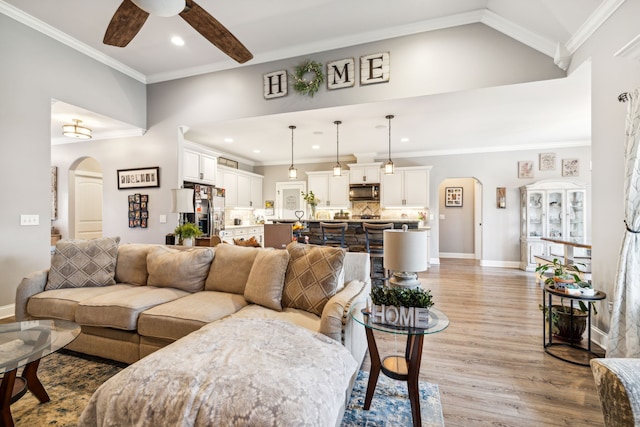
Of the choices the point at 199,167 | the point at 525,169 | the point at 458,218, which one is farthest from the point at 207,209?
the point at 525,169

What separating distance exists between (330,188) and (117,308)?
592cm

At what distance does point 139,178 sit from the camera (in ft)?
16.1

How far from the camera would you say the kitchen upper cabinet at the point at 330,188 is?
24.8 feet

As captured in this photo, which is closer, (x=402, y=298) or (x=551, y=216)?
(x=402, y=298)

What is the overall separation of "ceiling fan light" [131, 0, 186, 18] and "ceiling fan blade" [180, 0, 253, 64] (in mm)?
113

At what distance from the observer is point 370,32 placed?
3588mm

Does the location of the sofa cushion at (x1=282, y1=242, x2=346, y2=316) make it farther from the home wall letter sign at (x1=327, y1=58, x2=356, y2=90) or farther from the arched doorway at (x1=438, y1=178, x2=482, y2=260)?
the arched doorway at (x1=438, y1=178, x2=482, y2=260)

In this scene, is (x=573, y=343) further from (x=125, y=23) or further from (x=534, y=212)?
(x=125, y=23)

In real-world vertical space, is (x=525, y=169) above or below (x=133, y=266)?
above

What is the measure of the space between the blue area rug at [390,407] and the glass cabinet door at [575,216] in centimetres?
585

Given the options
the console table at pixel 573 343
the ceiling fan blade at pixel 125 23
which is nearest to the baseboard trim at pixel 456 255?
the console table at pixel 573 343

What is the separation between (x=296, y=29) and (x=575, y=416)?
14.1 feet

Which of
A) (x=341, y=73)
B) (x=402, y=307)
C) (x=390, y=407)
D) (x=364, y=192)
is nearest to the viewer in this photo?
(x=402, y=307)

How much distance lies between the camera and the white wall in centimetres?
325
